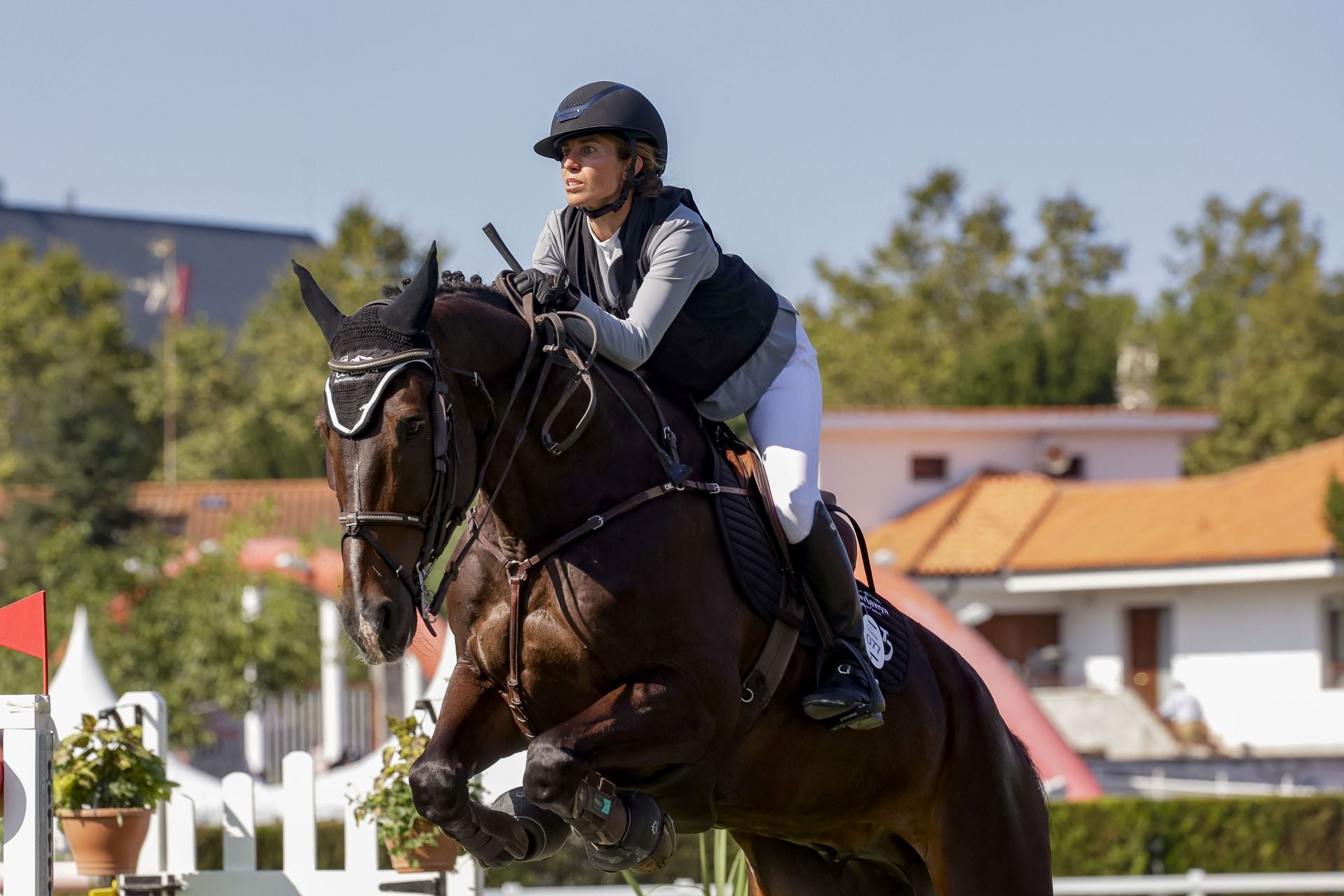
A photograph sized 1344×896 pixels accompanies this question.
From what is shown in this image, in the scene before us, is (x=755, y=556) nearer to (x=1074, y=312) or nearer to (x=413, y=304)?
(x=413, y=304)

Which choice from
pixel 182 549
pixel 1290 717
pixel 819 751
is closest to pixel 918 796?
pixel 819 751

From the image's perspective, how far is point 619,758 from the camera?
3961 millimetres

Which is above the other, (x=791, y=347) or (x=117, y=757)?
(x=791, y=347)

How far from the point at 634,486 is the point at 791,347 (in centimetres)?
78

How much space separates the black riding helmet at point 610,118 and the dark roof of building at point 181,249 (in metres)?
70.2

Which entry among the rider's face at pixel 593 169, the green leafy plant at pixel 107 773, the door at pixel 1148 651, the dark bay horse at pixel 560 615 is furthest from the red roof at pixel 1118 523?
the rider's face at pixel 593 169

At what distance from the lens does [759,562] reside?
444cm

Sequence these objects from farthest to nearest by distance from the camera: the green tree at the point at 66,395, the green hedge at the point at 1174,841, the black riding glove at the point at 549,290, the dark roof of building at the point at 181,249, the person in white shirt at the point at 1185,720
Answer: the dark roof of building at the point at 181,249 < the green tree at the point at 66,395 < the person in white shirt at the point at 1185,720 < the green hedge at the point at 1174,841 < the black riding glove at the point at 549,290

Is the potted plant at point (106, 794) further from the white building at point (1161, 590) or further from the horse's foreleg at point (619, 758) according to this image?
the white building at point (1161, 590)

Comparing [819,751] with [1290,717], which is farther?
[1290,717]

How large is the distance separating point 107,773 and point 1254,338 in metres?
45.1

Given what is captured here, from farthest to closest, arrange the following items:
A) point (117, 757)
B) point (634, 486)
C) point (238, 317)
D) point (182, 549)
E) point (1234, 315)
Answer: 1. point (238, 317)
2. point (1234, 315)
3. point (182, 549)
4. point (117, 757)
5. point (634, 486)

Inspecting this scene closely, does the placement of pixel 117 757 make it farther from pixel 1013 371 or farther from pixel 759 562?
pixel 1013 371

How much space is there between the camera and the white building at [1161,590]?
27.5 metres
